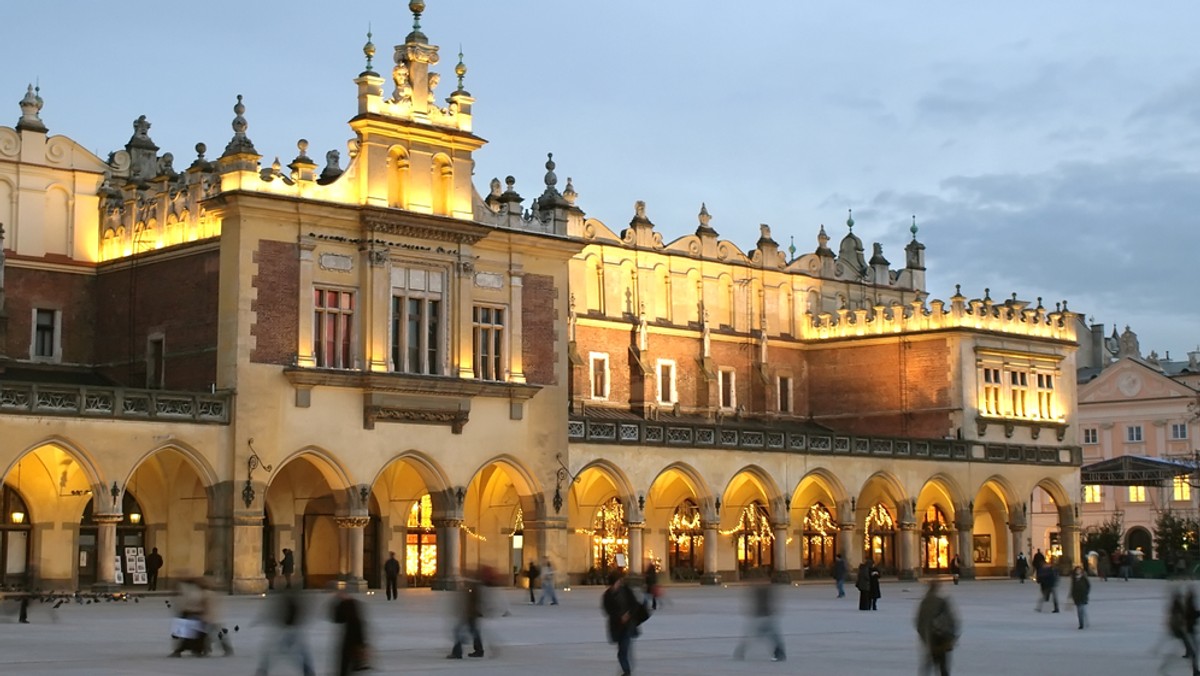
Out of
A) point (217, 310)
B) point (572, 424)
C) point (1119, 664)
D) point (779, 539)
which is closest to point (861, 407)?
point (779, 539)

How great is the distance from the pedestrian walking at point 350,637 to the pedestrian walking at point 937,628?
7.02m

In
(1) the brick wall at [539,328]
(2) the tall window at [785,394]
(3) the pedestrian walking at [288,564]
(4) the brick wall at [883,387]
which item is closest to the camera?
(3) the pedestrian walking at [288,564]

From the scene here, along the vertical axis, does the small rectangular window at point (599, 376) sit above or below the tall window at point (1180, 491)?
above

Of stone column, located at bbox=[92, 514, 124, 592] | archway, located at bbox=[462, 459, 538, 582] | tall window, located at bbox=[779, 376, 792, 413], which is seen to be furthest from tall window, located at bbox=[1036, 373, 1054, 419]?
stone column, located at bbox=[92, 514, 124, 592]

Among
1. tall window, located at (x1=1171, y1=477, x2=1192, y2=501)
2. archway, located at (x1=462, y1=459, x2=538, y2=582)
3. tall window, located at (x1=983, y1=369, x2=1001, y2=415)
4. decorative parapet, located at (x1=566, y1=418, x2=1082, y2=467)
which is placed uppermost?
tall window, located at (x1=983, y1=369, x2=1001, y2=415)

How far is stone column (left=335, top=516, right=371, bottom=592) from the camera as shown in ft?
181

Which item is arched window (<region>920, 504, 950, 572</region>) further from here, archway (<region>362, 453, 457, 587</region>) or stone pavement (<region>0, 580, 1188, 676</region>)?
stone pavement (<region>0, 580, 1188, 676</region>)

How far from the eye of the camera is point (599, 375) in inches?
2832

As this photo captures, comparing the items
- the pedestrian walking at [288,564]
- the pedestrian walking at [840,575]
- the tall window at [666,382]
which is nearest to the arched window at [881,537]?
the tall window at [666,382]

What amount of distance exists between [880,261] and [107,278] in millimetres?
38930

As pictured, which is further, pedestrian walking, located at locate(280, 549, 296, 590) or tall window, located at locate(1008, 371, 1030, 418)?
tall window, located at locate(1008, 371, 1030, 418)

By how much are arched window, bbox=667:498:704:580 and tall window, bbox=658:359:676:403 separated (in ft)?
18.6

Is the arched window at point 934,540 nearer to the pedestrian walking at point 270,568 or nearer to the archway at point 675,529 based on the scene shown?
the archway at point 675,529

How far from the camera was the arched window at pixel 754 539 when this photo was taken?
7238 centimetres
